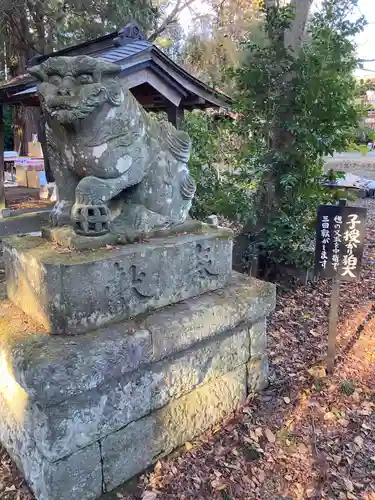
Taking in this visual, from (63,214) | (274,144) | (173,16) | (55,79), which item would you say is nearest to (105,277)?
(63,214)

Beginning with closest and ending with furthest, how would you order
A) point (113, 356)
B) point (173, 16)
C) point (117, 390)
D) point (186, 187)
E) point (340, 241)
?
1. point (113, 356)
2. point (117, 390)
3. point (186, 187)
4. point (340, 241)
5. point (173, 16)

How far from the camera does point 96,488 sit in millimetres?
2113

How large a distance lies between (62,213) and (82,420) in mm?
1151

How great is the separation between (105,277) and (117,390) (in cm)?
58

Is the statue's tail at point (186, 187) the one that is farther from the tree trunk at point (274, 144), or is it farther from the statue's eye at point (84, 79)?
the tree trunk at point (274, 144)

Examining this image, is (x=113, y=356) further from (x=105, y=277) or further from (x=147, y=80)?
(x=147, y=80)

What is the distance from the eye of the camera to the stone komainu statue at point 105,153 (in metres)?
2.07

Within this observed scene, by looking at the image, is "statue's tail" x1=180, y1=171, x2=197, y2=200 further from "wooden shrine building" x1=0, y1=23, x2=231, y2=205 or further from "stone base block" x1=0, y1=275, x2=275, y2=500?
"wooden shrine building" x1=0, y1=23, x2=231, y2=205

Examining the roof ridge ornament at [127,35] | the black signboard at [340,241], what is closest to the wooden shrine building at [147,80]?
the roof ridge ornament at [127,35]

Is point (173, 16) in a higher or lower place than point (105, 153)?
higher

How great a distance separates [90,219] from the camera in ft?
7.18

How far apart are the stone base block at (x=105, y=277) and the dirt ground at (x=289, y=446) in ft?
2.93

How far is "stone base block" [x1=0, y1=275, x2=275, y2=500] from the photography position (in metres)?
1.91

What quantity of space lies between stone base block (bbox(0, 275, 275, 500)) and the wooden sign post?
2.56 ft
